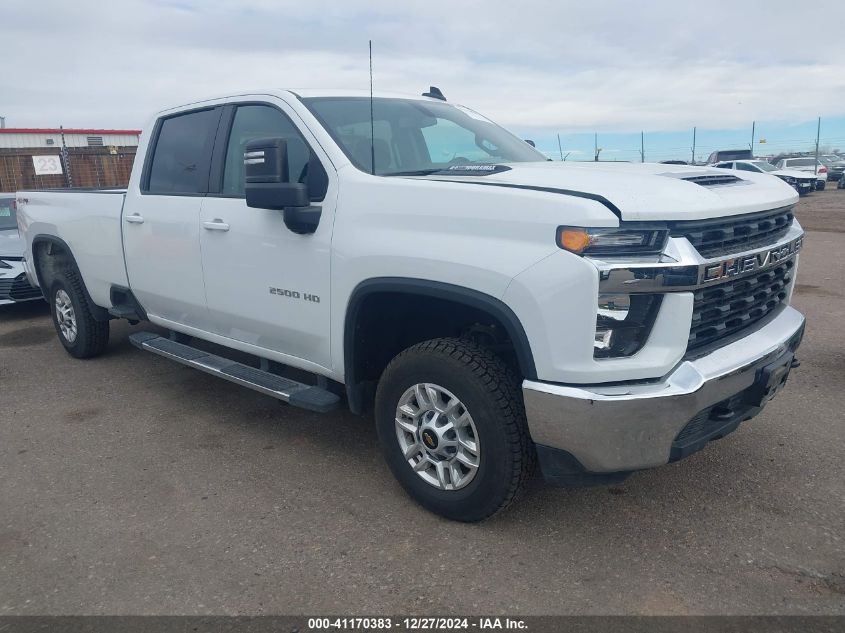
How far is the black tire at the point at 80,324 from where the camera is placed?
19.3 feet

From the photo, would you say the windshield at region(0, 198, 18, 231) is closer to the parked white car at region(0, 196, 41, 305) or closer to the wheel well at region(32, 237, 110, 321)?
the parked white car at region(0, 196, 41, 305)

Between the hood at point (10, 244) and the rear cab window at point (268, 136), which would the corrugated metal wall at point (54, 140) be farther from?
the rear cab window at point (268, 136)

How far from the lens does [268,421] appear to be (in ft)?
15.3

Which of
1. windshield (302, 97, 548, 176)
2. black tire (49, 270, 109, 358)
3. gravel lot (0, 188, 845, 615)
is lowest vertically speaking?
gravel lot (0, 188, 845, 615)

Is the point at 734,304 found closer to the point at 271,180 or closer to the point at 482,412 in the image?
the point at 482,412

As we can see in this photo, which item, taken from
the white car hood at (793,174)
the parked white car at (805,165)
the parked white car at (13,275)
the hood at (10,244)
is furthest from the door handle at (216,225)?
the parked white car at (805,165)

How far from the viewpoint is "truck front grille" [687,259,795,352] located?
2.82 m

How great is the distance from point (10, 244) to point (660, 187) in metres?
8.08

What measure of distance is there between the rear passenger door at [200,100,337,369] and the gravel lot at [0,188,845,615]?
0.72 m

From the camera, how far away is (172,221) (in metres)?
4.51

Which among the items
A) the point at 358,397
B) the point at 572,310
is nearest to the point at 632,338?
the point at 572,310

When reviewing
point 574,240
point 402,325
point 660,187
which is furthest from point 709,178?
point 402,325

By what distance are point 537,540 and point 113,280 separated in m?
3.80

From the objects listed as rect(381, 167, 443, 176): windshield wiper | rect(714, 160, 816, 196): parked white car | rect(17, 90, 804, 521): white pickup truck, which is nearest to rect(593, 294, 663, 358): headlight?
rect(17, 90, 804, 521): white pickup truck
